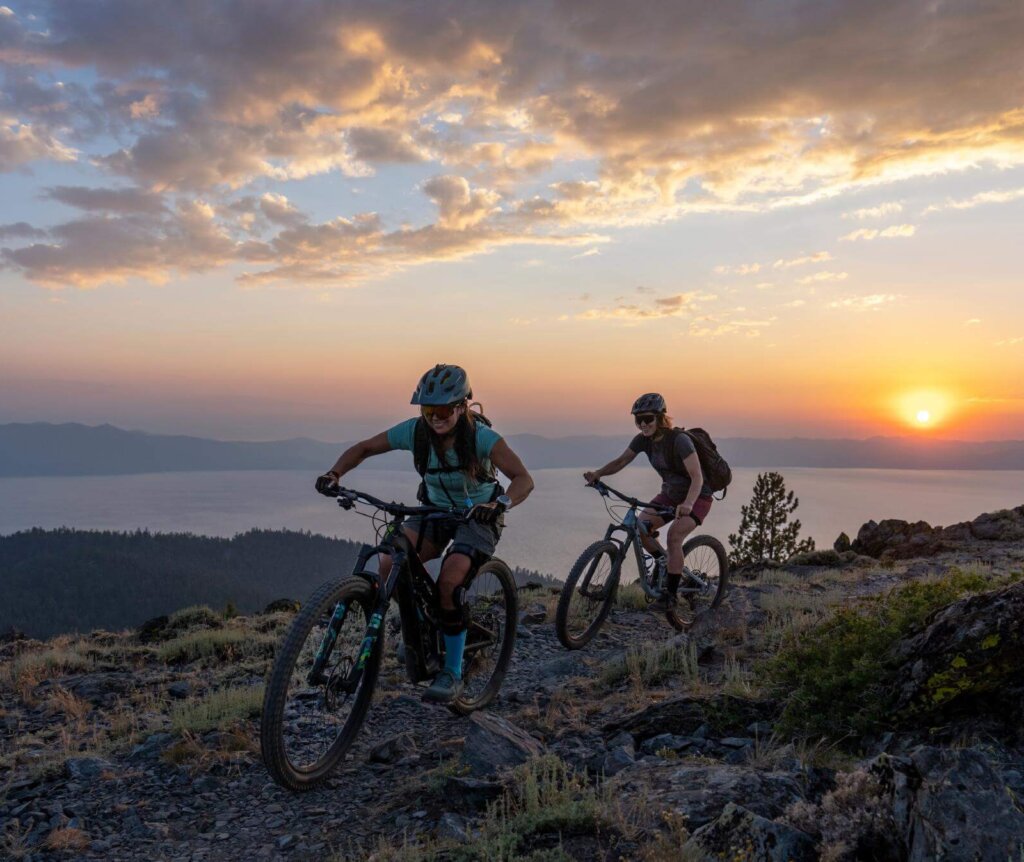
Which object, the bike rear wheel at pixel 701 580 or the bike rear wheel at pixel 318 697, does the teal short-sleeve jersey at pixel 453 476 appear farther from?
the bike rear wheel at pixel 701 580

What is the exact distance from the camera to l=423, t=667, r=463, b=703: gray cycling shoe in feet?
17.8

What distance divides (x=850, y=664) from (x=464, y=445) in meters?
3.20

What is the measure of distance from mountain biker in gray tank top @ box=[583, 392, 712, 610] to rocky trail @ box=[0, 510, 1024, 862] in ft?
5.09

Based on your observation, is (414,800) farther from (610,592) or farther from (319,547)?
(319,547)

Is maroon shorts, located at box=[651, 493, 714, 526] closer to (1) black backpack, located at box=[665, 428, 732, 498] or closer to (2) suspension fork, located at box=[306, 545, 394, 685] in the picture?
(1) black backpack, located at box=[665, 428, 732, 498]

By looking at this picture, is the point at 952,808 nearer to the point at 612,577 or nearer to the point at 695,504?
the point at 612,577

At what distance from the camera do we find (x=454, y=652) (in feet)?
18.8

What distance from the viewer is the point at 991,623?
421 cm

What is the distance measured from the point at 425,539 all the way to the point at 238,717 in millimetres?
2301

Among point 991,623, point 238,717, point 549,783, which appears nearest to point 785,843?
point 549,783

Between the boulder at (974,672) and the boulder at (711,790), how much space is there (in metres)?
1.21

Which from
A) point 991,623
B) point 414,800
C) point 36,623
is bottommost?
point 36,623

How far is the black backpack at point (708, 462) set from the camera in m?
9.32

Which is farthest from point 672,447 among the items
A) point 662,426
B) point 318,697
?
point 318,697
